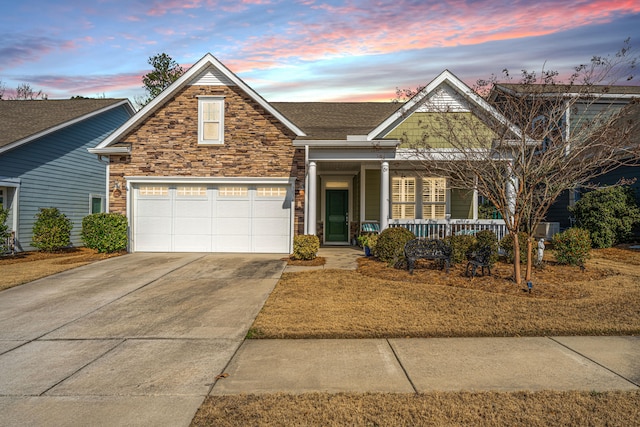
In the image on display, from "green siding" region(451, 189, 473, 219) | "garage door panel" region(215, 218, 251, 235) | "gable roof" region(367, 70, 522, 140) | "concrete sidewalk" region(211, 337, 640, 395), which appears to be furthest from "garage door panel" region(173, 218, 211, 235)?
"concrete sidewalk" region(211, 337, 640, 395)

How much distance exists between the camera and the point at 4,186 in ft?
52.8

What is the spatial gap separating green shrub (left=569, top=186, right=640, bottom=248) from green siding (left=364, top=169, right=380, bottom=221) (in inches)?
290

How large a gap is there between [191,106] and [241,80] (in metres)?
2.02

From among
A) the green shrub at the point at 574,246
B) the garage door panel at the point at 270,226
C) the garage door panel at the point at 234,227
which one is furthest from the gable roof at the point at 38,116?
the green shrub at the point at 574,246

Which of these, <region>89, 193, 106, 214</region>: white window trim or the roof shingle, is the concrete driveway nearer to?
the roof shingle

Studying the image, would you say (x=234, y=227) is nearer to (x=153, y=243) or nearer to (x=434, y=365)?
(x=153, y=243)

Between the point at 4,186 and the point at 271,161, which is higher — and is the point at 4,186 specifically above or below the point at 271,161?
below

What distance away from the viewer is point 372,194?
55.4 ft

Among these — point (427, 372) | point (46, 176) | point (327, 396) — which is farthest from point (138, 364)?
point (46, 176)

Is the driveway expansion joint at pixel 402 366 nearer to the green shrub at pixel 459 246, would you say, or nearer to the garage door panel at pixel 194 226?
the green shrub at pixel 459 246

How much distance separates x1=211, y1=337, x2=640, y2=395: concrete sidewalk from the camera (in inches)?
181

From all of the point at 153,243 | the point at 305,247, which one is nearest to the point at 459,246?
the point at 305,247

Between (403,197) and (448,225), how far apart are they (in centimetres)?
248

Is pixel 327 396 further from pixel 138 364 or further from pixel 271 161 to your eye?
pixel 271 161
